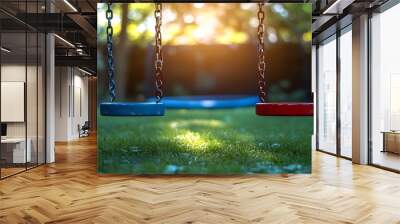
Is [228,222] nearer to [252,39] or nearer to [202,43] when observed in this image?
[202,43]

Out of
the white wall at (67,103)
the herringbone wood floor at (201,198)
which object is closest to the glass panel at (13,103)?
the herringbone wood floor at (201,198)

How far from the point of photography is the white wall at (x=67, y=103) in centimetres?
1359

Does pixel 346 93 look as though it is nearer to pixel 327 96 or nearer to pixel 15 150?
pixel 327 96

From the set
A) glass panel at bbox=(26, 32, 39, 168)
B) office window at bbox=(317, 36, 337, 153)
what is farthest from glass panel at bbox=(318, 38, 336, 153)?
glass panel at bbox=(26, 32, 39, 168)

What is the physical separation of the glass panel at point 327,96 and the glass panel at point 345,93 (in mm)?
451

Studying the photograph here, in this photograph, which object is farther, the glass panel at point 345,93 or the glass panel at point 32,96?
the glass panel at point 345,93

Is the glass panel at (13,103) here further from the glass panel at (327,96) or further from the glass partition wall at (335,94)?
the glass panel at (327,96)

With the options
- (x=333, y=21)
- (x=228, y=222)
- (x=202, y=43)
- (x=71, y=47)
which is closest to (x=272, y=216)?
(x=228, y=222)

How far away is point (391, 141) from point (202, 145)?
3142mm

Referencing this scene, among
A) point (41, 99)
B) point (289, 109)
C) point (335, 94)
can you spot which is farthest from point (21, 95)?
point (335, 94)

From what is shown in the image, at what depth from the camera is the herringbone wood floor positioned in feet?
12.3

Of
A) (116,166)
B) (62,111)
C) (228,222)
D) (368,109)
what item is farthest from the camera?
(62,111)

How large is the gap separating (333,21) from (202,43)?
→ 266 centimetres

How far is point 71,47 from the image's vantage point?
10.9 metres
